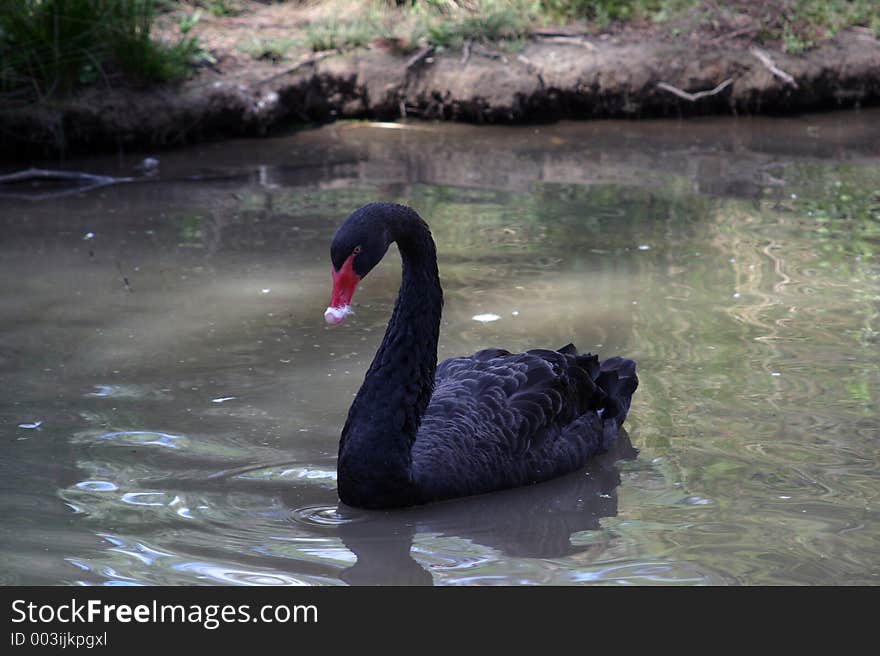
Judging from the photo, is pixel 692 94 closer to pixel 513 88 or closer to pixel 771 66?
pixel 771 66

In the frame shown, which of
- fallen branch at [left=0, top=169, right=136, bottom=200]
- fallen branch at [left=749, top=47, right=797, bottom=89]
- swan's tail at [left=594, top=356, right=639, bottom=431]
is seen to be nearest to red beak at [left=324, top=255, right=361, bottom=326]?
swan's tail at [left=594, top=356, right=639, bottom=431]

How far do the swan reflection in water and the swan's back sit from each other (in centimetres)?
6

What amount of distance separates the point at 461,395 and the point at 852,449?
1360mm

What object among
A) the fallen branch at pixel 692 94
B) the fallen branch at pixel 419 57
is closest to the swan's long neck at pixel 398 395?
the fallen branch at pixel 419 57

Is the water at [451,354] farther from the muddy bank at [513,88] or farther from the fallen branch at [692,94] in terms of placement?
the fallen branch at [692,94]

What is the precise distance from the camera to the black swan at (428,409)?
3979 mm

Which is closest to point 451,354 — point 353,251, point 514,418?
point 514,418

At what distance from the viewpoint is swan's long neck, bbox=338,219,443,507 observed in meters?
4.04

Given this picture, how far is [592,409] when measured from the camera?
4.72 meters

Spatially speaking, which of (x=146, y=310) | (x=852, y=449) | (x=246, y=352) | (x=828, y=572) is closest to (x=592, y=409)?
(x=852, y=449)

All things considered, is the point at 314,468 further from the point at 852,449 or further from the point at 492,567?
the point at 852,449

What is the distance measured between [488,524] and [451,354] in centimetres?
157

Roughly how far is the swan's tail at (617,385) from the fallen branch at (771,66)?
7.06 metres

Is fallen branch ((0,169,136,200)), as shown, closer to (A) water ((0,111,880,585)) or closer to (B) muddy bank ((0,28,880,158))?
(A) water ((0,111,880,585))
